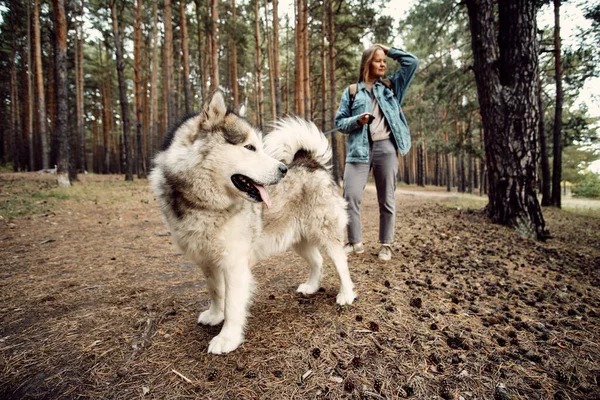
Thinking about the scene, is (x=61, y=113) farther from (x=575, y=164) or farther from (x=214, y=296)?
(x=575, y=164)

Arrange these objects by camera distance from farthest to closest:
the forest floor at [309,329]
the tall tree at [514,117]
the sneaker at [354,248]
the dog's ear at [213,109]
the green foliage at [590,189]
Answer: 1. the green foliage at [590,189]
2. the tall tree at [514,117]
3. the sneaker at [354,248]
4. the dog's ear at [213,109]
5. the forest floor at [309,329]

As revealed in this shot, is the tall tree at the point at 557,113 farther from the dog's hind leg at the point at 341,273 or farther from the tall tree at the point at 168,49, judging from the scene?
the tall tree at the point at 168,49

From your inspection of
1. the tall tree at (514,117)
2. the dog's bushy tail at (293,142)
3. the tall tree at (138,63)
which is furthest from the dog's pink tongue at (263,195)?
the tall tree at (138,63)

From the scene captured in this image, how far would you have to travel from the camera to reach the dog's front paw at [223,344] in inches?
76.7

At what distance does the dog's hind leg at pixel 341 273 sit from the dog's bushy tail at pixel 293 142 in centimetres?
92

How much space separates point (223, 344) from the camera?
197cm

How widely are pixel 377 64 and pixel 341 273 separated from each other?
2.84 m

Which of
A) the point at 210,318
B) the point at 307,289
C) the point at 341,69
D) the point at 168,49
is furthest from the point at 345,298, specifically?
the point at 341,69

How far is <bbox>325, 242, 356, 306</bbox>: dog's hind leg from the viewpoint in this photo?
8.65 ft

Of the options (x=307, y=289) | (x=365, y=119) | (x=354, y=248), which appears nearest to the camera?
(x=307, y=289)

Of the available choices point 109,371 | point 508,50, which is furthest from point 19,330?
point 508,50

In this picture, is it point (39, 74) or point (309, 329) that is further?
point (39, 74)

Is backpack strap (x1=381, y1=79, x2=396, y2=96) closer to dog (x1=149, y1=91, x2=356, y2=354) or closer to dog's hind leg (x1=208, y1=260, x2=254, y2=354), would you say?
dog (x1=149, y1=91, x2=356, y2=354)

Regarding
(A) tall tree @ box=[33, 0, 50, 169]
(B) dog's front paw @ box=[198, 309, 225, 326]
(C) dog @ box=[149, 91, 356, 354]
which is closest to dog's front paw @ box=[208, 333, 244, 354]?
(C) dog @ box=[149, 91, 356, 354]
